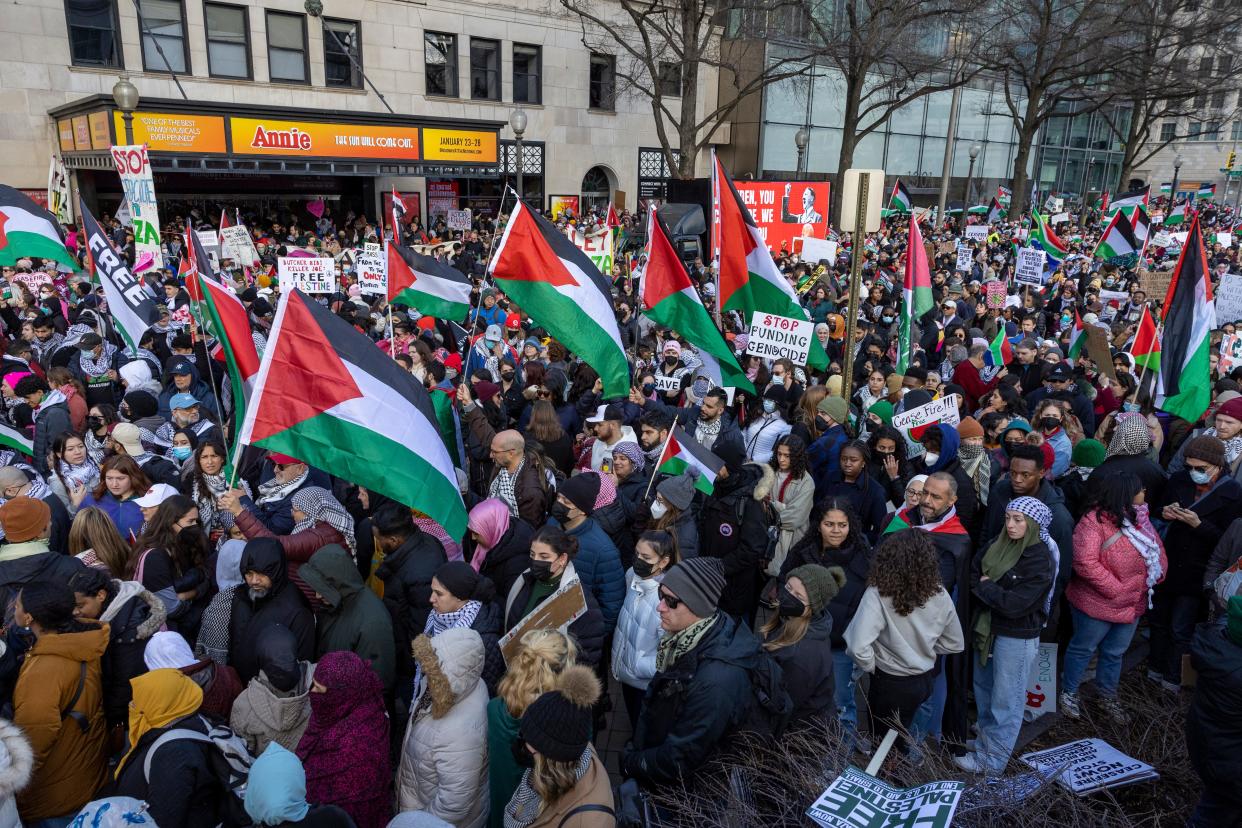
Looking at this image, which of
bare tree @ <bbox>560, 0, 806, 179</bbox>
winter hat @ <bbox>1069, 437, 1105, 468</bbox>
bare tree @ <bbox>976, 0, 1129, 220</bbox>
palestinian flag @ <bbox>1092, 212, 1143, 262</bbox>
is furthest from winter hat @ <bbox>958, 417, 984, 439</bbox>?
bare tree @ <bbox>976, 0, 1129, 220</bbox>

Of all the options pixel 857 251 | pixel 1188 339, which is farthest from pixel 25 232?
pixel 1188 339

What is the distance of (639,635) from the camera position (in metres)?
3.92

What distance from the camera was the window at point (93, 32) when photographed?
21.8 metres

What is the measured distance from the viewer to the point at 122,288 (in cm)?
805

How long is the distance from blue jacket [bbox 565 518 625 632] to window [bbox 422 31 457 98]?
88.8 feet

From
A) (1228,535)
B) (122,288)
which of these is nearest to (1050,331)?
(1228,535)

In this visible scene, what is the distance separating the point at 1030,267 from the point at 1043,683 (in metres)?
10.5

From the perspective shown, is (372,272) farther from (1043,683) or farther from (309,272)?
(1043,683)

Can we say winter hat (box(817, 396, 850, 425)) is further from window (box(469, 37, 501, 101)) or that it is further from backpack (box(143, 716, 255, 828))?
window (box(469, 37, 501, 101))

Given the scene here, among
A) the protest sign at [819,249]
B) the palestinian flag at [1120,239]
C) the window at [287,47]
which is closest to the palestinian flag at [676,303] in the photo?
the protest sign at [819,249]

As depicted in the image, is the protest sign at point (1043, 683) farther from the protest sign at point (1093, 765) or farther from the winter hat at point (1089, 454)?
the winter hat at point (1089, 454)

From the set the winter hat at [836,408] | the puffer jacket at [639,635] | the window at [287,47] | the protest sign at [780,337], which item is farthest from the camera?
the window at [287,47]

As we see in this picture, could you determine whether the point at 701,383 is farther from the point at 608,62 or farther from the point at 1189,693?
the point at 608,62

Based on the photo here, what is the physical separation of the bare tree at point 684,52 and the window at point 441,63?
174 inches
